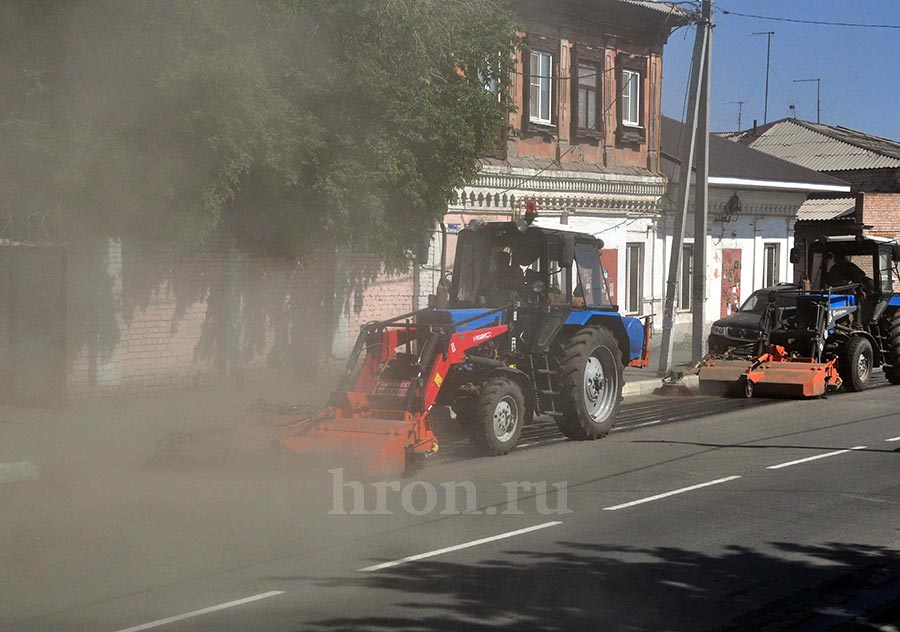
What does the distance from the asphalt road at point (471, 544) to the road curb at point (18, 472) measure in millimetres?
497

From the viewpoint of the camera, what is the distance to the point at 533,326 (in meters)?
12.9

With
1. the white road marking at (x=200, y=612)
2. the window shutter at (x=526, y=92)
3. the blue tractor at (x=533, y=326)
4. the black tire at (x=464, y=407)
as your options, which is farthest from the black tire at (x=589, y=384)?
the window shutter at (x=526, y=92)

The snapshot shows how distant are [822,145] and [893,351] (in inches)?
958

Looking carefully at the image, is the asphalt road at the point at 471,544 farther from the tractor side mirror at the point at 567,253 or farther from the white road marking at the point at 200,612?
the tractor side mirror at the point at 567,253

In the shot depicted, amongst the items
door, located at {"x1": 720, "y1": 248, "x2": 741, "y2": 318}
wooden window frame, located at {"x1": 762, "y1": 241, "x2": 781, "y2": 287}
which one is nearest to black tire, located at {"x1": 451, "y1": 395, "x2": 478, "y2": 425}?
door, located at {"x1": 720, "y1": 248, "x2": 741, "y2": 318}

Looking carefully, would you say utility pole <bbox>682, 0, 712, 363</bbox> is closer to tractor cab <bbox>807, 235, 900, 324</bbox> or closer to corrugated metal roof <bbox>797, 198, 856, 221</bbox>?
tractor cab <bbox>807, 235, 900, 324</bbox>

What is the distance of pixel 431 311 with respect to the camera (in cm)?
1237

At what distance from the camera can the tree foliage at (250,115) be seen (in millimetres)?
10516

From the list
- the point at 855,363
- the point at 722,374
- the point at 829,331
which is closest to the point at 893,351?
the point at 855,363

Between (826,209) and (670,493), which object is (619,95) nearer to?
(826,209)

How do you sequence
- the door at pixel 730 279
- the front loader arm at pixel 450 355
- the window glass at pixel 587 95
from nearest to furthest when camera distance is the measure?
the front loader arm at pixel 450 355 < the window glass at pixel 587 95 < the door at pixel 730 279

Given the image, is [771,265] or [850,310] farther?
[771,265]

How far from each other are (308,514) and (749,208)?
940 inches

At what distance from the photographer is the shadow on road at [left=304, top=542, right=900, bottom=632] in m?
6.59
